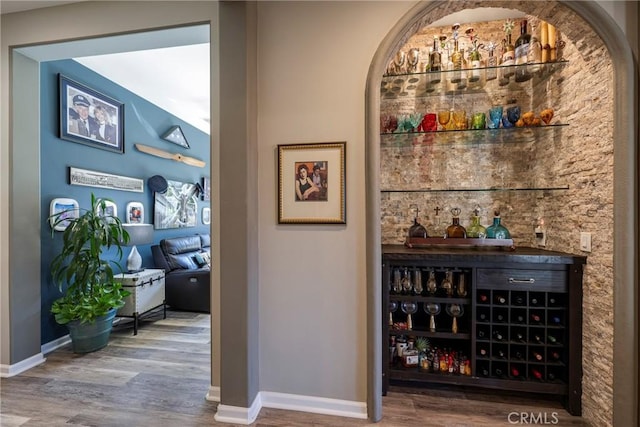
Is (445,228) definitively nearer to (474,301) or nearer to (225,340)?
(474,301)

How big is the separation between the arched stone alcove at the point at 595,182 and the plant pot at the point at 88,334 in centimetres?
264

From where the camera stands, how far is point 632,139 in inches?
63.5

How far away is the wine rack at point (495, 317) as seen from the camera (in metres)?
1.95

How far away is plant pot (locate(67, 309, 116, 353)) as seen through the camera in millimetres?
2713

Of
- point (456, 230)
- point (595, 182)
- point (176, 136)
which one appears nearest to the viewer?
point (595, 182)

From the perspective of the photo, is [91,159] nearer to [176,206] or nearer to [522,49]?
[176,206]

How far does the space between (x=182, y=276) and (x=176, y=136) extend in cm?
248

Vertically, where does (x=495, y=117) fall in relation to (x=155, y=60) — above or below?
below

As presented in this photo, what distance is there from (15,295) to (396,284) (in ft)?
10.3

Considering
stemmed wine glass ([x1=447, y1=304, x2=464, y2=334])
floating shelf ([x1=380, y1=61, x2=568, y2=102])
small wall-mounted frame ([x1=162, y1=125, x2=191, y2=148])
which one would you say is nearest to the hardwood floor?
stemmed wine glass ([x1=447, y1=304, x2=464, y2=334])

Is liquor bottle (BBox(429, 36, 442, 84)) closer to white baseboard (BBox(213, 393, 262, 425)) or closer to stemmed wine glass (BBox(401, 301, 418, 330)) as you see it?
stemmed wine glass (BBox(401, 301, 418, 330))

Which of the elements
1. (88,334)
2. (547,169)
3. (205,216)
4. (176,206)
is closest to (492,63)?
(547,169)

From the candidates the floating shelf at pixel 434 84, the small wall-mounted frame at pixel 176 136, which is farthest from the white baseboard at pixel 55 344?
the floating shelf at pixel 434 84

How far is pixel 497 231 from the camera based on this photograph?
2232 millimetres
